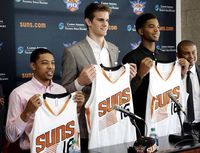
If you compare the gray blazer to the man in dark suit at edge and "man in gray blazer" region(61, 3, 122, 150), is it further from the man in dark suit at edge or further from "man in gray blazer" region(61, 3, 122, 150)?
the man in dark suit at edge

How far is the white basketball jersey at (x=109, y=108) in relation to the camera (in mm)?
2475

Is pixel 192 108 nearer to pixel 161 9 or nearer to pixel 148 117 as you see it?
pixel 148 117

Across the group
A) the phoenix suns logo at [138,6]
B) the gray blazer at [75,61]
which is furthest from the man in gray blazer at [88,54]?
the phoenix suns logo at [138,6]

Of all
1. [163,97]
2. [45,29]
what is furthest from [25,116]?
[45,29]

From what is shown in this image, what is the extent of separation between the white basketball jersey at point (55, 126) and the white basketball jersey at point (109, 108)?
0.39ft

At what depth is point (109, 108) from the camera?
2531 mm

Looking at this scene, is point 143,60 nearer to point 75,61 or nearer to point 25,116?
point 75,61

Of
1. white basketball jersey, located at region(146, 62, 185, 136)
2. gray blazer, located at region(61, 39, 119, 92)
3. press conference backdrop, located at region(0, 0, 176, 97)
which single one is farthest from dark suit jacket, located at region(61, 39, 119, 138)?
press conference backdrop, located at region(0, 0, 176, 97)

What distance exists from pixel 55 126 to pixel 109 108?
15.8 inches

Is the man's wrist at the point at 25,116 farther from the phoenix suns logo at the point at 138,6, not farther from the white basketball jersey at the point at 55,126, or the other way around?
the phoenix suns logo at the point at 138,6

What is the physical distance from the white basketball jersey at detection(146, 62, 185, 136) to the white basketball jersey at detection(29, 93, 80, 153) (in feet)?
1.92

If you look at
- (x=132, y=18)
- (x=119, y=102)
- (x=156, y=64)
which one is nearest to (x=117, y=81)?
(x=119, y=102)

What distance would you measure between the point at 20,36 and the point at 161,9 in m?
2.13

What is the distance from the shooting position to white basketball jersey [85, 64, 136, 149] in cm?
247
